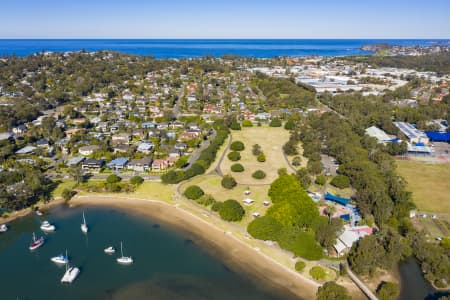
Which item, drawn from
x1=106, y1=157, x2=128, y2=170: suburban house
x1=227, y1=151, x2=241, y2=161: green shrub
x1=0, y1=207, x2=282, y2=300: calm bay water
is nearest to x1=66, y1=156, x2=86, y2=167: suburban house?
x1=106, y1=157, x2=128, y2=170: suburban house

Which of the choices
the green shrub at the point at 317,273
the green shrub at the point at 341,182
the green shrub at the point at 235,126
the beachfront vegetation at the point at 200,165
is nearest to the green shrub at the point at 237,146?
the beachfront vegetation at the point at 200,165

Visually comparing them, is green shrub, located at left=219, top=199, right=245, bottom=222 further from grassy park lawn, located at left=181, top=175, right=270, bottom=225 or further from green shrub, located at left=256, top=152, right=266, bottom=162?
green shrub, located at left=256, top=152, right=266, bottom=162

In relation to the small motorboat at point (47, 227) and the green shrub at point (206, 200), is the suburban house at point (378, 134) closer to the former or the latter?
the green shrub at point (206, 200)

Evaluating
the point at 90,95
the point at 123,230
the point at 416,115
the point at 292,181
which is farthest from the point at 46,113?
the point at 416,115

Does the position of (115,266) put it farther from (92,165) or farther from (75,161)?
(75,161)

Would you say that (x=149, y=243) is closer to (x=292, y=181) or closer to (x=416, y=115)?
(x=292, y=181)

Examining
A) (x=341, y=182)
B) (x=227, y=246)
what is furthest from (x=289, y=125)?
(x=227, y=246)
